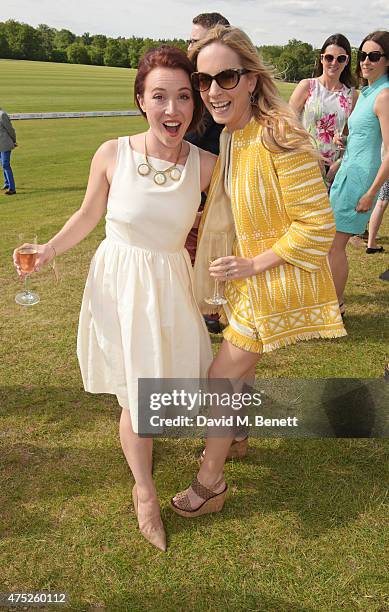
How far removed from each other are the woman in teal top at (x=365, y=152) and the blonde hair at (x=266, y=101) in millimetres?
2434

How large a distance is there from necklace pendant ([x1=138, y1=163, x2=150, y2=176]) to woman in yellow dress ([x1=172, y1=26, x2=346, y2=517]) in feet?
1.03

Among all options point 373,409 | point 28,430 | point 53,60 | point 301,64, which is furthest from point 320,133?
point 53,60

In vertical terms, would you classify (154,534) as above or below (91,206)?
below

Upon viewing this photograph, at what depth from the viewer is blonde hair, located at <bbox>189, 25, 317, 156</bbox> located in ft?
7.51

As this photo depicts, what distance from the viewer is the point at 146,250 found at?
253cm

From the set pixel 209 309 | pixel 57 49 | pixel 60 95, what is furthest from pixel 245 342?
pixel 57 49

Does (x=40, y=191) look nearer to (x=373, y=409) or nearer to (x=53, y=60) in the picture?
(x=373, y=409)

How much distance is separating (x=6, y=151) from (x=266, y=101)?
34.8ft

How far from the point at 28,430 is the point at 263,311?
2.01m

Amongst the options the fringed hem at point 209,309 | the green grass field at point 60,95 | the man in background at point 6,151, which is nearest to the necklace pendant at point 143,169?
the fringed hem at point 209,309

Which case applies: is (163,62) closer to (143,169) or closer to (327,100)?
(143,169)

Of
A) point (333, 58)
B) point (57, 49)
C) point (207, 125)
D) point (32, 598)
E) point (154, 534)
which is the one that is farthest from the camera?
point (57, 49)

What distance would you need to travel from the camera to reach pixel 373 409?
13.0 ft

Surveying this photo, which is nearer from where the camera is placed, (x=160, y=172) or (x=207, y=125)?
(x=160, y=172)
